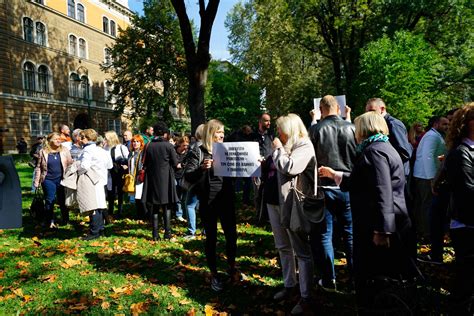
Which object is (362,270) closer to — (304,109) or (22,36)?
(304,109)

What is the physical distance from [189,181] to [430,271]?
352cm

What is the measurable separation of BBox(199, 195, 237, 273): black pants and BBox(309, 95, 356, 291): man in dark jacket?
1.06m

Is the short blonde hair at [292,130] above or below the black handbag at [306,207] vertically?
above

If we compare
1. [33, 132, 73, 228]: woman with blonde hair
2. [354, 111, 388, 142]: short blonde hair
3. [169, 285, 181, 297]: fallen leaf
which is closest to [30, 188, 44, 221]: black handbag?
[33, 132, 73, 228]: woman with blonde hair

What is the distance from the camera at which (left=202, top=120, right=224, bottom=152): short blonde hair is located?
14.7 ft

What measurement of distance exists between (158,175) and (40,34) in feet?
129

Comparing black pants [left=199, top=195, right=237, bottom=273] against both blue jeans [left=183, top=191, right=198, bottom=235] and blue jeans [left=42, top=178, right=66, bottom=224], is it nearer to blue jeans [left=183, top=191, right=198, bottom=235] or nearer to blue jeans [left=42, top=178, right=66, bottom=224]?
blue jeans [left=183, top=191, right=198, bottom=235]

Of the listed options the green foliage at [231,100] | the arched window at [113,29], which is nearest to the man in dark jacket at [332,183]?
the green foliage at [231,100]

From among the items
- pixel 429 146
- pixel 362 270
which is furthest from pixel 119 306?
pixel 429 146

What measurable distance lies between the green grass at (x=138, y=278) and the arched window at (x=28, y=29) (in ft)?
118

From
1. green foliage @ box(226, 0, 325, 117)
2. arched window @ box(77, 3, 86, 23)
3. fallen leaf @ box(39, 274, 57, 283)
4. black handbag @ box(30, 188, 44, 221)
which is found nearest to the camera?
fallen leaf @ box(39, 274, 57, 283)

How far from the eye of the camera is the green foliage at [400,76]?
40.6ft

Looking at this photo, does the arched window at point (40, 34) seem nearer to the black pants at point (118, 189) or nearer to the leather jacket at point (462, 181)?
the black pants at point (118, 189)

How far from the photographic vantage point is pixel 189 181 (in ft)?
15.2
